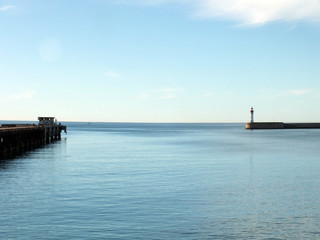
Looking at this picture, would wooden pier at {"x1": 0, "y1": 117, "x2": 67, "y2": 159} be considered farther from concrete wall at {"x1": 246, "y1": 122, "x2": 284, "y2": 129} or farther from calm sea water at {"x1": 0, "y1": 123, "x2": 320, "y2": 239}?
concrete wall at {"x1": 246, "y1": 122, "x2": 284, "y2": 129}

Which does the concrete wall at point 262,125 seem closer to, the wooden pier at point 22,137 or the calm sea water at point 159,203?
the wooden pier at point 22,137

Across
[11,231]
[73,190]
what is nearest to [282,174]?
[73,190]

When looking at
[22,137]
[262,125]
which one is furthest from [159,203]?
[262,125]

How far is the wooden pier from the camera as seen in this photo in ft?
177

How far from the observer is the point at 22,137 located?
64.7 metres

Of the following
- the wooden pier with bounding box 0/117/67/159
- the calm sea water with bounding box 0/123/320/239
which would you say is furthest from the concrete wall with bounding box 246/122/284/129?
the calm sea water with bounding box 0/123/320/239

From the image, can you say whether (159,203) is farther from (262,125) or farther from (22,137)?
(262,125)

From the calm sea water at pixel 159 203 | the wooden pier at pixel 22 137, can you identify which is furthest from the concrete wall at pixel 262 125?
the calm sea water at pixel 159 203

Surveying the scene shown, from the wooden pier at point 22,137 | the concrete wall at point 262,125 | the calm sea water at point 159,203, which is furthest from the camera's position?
the concrete wall at point 262,125

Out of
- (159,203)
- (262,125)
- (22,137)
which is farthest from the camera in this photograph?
(262,125)

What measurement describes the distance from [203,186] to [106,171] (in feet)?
35.7

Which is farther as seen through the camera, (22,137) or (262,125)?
(262,125)

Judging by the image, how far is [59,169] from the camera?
3734cm

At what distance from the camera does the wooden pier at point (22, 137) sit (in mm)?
53812
